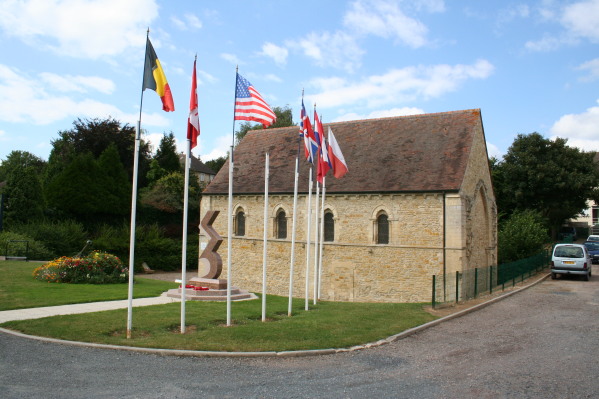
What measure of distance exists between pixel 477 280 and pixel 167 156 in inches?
1567

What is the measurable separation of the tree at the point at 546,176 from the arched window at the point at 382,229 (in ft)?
87.3

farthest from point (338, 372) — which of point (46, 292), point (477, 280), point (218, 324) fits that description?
point (477, 280)

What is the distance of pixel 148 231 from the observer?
38.8 m

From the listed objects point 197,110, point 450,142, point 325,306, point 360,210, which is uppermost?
point 450,142

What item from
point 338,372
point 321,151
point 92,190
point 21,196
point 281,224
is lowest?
point 338,372

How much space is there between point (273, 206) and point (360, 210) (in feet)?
18.0

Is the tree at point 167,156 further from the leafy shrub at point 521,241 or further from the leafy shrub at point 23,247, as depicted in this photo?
the leafy shrub at point 521,241

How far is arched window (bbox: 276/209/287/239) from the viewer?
27.9 metres

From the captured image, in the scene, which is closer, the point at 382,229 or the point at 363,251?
the point at 382,229

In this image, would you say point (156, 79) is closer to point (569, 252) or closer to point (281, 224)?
point (281, 224)

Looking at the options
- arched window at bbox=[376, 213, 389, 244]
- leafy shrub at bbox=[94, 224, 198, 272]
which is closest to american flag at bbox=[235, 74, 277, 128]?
arched window at bbox=[376, 213, 389, 244]

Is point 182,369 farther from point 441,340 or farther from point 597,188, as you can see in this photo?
point 597,188

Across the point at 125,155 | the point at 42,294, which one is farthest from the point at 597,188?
the point at 42,294

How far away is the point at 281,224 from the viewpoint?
28.1 m
